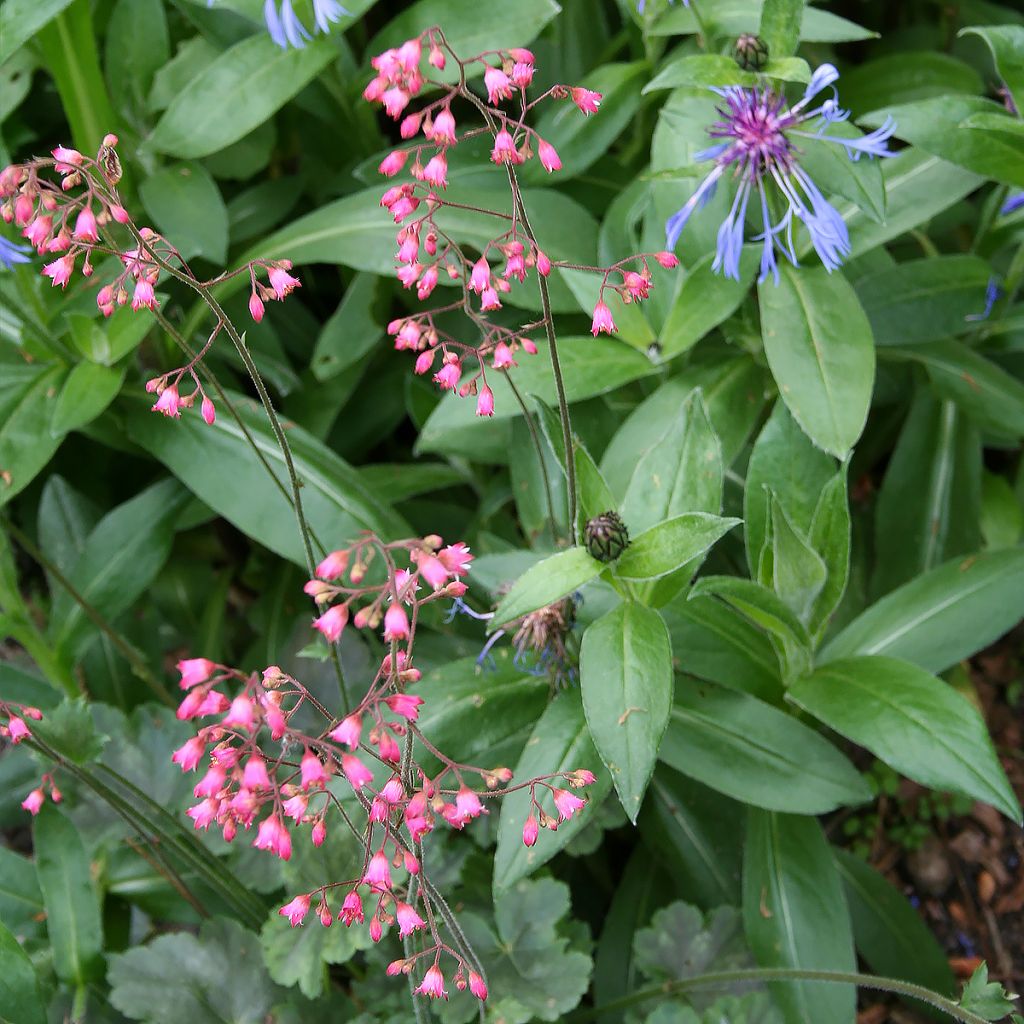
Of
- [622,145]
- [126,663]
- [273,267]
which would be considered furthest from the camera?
[622,145]

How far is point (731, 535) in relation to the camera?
8.02 ft

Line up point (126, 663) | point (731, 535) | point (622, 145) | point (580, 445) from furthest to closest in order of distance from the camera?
1. point (622, 145)
2. point (126, 663)
3. point (731, 535)
4. point (580, 445)

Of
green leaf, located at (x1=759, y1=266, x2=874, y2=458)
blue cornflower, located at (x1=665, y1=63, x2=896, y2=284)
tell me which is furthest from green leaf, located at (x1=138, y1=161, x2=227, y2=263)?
green leaf, located at (x1=759, y1=266, x2=874, y2=458)

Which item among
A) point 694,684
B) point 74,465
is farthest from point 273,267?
point 74,465

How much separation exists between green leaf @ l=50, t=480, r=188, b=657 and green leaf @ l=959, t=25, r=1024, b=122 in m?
1.90

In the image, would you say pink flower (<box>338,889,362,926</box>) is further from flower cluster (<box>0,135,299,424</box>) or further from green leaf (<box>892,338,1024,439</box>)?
green leaf (<box>892,338,1024,439</box>)

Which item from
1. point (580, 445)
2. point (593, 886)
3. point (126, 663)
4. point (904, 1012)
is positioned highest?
point (580, 445)

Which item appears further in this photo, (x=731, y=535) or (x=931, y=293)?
(x=731, y=535)

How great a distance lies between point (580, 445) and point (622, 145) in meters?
1.47

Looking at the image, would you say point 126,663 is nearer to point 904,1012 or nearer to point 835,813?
point 835,813

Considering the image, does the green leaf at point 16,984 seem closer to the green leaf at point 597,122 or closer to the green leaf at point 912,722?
the green leaf at point 912,722

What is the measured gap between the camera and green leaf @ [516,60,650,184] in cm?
253

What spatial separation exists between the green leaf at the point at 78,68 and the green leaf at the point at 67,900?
4.85 ft

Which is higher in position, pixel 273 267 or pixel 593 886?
pixel 273 267
